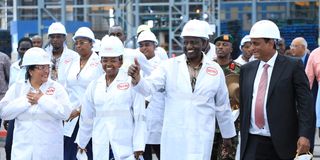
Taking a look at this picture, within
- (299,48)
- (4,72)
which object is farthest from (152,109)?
(299,48)

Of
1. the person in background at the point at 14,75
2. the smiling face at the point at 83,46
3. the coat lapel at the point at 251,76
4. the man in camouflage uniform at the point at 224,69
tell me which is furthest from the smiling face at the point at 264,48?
the smiling face at the point at 83,46

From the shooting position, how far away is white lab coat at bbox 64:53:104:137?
10898mm

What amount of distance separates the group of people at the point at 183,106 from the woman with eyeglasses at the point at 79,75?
1.64 ft

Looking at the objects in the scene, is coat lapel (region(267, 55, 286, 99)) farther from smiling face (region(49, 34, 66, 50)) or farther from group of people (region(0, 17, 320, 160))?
smiling face (region(49, 34, 66, 50))

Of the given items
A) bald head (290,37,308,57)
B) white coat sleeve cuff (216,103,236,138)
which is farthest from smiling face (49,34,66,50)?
bald head (290,37,308,57)

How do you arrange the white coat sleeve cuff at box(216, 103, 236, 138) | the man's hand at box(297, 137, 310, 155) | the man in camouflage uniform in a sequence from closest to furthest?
1. the man's hand at box(297, 137, 310, 155)
2. the white coat sleeve cuff at box(216, 103, 236, 138)
3. the man in camouflage uniform

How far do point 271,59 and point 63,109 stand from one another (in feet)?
7.95

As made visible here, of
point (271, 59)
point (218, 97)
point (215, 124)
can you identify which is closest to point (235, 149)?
point (215, 124)

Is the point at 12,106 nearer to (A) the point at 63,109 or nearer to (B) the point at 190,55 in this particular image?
(A) the point at 63,109

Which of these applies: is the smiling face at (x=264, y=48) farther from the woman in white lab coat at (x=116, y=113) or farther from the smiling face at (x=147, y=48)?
the smiling face at (x=147, y=48)

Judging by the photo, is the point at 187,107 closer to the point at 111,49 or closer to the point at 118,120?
the point at 118,120

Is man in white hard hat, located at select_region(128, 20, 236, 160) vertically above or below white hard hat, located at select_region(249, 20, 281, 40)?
below

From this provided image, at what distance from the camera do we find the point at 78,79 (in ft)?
36.1

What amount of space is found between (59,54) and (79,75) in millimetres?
765
